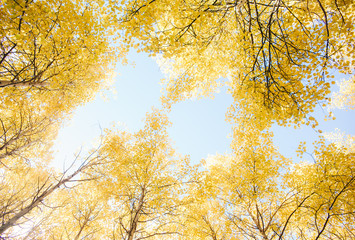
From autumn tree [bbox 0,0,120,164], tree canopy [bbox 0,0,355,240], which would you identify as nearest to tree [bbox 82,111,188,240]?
tree canopy [bbox 0,0,355,240]

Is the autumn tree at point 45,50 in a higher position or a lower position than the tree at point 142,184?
higher

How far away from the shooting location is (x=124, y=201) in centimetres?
447

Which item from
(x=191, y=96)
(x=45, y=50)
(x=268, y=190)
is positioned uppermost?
(x=191, y=96)

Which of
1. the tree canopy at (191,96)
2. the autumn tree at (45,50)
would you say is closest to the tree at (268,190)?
the tree canopy at (191,96)

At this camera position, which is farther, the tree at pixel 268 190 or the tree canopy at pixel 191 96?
the tree at pixel 268 190

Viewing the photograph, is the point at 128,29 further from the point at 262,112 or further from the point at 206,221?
the point at 206,221

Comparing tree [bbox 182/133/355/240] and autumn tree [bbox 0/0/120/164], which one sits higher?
autumn tree [bbox 0/0/120/164]

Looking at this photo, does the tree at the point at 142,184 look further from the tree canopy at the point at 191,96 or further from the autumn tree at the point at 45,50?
the autumn tree at the point at 45,50

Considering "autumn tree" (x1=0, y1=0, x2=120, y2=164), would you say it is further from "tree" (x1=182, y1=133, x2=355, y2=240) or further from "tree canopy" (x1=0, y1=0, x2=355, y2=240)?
"tree" (x1=182, y1=133, x2=355, y2=240)

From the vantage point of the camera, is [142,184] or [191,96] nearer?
[142,184]

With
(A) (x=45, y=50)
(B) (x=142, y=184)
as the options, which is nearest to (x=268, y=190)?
(B) (x=142, y=184)

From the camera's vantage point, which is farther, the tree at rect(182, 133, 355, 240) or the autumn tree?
the tree at rect(182, 133, 355, 240)

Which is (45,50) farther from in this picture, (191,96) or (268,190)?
(268,190)

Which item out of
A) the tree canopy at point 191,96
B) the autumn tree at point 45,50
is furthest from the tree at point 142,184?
the autumn tree at point 45,50
